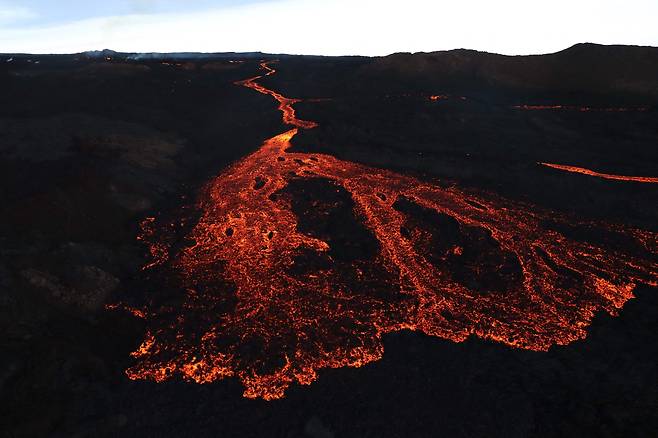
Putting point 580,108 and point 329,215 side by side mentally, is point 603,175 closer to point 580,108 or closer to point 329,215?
A: point 580,108

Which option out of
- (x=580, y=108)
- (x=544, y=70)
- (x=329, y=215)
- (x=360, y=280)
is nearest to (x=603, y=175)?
(x=580, y=108)

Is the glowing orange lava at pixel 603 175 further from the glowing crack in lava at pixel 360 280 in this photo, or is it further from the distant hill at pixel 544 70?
the distant hill at pixel 544 70

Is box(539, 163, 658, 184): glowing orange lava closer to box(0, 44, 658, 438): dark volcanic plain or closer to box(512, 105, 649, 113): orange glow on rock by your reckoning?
box(0, 44, 658, 438): dark volcanic plain

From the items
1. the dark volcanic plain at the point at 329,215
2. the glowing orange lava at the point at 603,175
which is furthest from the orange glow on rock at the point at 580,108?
the glowing orange lava at the point at 603,175

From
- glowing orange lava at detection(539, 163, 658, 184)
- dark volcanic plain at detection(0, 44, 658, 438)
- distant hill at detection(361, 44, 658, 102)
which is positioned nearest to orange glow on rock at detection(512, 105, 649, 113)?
dark volcanic plain at detection(0, 44, 658, 438)

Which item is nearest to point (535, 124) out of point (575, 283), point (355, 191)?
point (355, 191)
